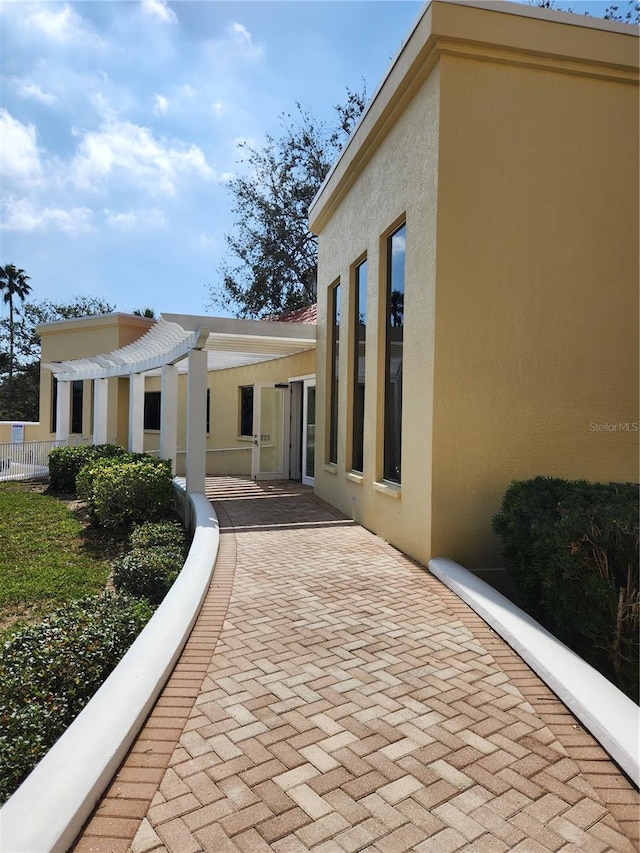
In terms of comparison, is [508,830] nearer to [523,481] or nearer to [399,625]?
[399,625]

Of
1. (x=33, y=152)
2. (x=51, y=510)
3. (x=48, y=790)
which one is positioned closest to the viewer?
(x=48, y=790)

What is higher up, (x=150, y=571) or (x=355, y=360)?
(x=355, y=360)

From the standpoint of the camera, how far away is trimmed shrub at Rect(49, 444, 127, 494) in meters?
14.6

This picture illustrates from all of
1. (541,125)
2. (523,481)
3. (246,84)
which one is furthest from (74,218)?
(523,481)

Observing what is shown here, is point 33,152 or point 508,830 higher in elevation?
point 33,152

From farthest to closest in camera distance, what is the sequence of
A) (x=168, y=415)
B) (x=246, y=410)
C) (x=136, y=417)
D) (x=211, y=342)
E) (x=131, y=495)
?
(x=246, y=410), (x=136, y=417), (x=168, y=415), (x=211, y=342), (x=131, y=495)

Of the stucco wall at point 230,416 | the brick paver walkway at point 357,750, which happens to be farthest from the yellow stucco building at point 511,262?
the stucco wall at point 230,416

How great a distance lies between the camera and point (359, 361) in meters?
9.34

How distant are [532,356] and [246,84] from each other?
224 inches

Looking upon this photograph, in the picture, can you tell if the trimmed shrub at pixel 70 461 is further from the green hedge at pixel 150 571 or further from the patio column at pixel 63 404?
the green hedge at pixel 150 571

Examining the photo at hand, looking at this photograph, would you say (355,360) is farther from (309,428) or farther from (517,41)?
(517,41)

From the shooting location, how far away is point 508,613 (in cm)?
464

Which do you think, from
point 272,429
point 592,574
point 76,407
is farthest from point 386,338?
point 76,407

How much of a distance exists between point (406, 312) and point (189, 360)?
476 centimetres
